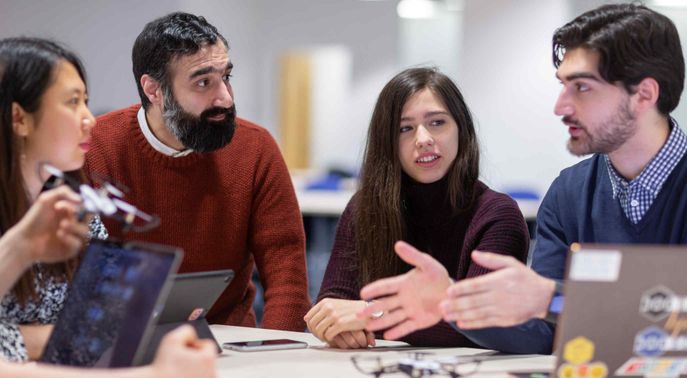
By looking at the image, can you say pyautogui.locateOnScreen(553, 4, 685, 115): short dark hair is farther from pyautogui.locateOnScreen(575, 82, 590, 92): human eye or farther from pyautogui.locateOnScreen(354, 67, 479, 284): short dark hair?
pyautogui.locateOnScreen(354, 67, 479, 284): short dark hair

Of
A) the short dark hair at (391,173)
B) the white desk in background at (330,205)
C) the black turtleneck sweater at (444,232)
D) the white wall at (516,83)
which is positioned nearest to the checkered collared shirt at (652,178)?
the black turtleneck sweater at (444,232)

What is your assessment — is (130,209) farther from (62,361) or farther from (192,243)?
(192,243)

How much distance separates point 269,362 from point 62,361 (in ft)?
1.52

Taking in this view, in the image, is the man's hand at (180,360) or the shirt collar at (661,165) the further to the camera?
the shirt collar at (661,165)

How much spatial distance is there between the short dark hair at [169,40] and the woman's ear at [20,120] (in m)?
0.98

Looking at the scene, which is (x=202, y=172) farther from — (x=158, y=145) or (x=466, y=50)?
(x=466, y=50)

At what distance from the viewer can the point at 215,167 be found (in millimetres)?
2863

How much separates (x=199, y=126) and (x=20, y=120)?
93 cm

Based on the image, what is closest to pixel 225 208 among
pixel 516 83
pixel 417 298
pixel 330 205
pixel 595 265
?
pixel 417 298

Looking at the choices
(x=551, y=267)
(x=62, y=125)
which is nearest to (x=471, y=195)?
(x=551, y=267)

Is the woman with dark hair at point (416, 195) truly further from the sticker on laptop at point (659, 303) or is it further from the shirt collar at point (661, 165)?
the sticker on laptop at point (659, 303)

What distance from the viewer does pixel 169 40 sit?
9.18ft

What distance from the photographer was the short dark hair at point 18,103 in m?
1.83

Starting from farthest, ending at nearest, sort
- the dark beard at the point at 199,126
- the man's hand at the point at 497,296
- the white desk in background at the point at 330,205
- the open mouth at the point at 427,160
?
the white desk in background at the point at 330,205 < the dark beard at the point at 199,126 < the open mouth at the point at 427,160 < the man's hand at the point at 497,296
